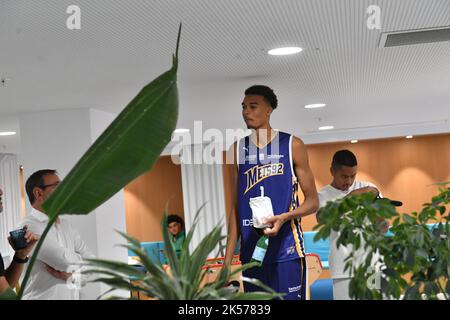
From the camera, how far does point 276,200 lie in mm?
2893

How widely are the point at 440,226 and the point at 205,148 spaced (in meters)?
10.4

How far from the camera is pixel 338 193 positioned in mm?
4180

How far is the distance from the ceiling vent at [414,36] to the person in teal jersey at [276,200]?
176 cm

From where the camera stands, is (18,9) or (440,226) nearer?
(440,226)

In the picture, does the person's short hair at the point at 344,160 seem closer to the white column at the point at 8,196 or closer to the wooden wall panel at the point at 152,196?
the white column at the point at 8,196

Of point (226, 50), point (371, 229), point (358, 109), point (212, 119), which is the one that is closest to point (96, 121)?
point (212, 119)

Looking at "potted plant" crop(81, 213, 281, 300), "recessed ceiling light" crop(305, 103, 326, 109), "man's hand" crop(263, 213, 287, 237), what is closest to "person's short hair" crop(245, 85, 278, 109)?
"man's hand" crop(263, 213, 287, 237)

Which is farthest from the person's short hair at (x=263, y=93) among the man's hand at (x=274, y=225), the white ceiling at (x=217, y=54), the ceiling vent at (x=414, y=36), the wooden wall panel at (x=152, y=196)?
the wooden wall panel at (x=152, y=196)

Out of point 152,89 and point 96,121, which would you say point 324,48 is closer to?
point 96,121

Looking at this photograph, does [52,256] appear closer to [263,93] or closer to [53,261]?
[53,261]

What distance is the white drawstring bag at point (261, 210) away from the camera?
2.74m

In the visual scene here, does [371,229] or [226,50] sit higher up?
[226,50]

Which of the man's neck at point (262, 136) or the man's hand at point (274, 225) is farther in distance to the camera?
the man's neck at point (262, 136)

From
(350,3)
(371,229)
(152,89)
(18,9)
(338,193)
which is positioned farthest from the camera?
(338,193)
